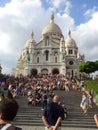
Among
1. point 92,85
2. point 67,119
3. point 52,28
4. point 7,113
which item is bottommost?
point 67,119

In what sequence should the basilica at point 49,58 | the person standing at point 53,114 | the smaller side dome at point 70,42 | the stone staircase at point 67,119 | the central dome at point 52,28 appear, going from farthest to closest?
the smaller side dome at point 70,42 < the central dome at point 52,28 < the basilica at point 49,58 < the stone staircase at point 67,119 < the person standing at point 53,114

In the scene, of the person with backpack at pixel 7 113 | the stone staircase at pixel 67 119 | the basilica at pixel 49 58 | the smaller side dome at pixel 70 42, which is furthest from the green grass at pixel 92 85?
the smaller side dome at pixel 70 42

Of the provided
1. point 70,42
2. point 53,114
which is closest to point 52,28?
point 70,42

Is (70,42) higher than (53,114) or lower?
higher

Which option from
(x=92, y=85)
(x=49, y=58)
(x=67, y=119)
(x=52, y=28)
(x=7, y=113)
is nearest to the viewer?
(x=7, y=113)

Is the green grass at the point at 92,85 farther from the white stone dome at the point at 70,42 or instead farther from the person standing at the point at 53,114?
the white stone dome at the point at 70,42

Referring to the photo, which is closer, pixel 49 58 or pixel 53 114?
pixel 53 114

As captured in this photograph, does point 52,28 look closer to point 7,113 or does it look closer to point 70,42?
point 70,42

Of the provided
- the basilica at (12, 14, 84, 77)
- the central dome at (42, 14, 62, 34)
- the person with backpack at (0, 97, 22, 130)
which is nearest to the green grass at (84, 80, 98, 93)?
the person with backpack at (0, 97, 22, 130)

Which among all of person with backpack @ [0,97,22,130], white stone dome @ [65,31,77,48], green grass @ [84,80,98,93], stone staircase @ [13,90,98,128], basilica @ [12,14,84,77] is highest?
white stone dome @ [65,31,77,48]

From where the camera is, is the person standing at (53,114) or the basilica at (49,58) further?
the basilica at (49,58)

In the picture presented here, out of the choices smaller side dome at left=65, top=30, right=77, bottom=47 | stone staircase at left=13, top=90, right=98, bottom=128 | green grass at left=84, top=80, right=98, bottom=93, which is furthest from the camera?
smaller side dome at left=65, top=30, right=77, bottom=47

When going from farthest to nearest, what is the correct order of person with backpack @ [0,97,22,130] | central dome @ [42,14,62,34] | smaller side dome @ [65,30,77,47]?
smaller side dome @ [65,30,77,47] → central dome @ [42,14,62,34] → person with backpack @ [0,97,22,130]

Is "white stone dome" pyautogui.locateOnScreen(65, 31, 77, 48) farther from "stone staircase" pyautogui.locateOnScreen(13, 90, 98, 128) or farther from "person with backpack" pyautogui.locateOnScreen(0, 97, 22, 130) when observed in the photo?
"person with backpack" pyautogui.locateOnScreen(0, 97, 22, 130)
